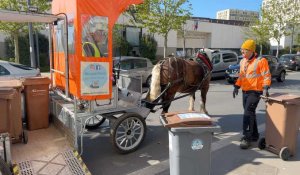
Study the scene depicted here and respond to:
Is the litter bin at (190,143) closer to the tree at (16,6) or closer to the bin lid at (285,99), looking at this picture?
the bin lid at (285,99)

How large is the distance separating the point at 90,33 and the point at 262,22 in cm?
2736

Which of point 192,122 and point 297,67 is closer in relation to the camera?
point 192,122

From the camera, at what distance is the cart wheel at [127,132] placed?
4.93 metres

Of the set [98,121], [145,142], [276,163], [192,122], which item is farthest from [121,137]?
[276,163]

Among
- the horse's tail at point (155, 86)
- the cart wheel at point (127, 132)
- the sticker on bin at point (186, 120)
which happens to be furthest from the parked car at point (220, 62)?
the sticker on bin at point (186, 120)

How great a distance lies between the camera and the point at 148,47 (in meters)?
25.8

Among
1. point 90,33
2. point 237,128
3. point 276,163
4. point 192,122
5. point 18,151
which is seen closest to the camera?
point 192,122

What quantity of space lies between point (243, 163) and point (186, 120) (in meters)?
2.10

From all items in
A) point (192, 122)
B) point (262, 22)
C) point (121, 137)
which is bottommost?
point (121, 137)

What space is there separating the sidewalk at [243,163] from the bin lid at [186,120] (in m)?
1.36

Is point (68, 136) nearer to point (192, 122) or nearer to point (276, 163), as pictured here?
point (192, 122)

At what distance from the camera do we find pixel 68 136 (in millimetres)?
Answer: 4539

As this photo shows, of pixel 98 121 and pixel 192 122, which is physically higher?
pixel 192 122

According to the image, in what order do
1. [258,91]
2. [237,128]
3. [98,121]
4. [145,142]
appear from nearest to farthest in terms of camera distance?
[258,91] < [145,142] < [98,121] < [237,128]
